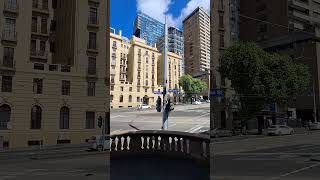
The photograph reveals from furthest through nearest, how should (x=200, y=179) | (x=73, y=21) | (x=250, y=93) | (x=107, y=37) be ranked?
(x=250, y=93) < (x=73, y=21) < (x=107, y=37) < (x=200, y=179)

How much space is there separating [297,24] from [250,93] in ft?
168

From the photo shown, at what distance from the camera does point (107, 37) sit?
817cm

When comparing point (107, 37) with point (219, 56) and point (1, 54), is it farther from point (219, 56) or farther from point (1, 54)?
point (1, 54)

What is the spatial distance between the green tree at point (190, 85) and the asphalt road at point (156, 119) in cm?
30

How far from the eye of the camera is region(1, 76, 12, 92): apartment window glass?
39.1 m

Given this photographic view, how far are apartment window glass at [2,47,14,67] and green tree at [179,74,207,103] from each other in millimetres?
33508

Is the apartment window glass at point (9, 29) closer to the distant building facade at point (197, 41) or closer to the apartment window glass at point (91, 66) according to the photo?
the apartment window glass at point (91, 66)

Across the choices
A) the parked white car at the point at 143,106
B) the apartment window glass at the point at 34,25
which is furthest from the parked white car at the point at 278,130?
the parked white car at the point at 143,106

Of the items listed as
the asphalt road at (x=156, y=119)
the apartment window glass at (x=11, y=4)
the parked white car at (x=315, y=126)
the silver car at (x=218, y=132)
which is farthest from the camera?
the parked white car at (x=315, y=126)

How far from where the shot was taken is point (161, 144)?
24.2 ft

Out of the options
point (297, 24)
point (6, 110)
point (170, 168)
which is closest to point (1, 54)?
point (6, 110)

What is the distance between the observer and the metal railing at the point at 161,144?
710 cm

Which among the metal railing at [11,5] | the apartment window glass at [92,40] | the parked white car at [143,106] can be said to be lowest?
the parked white car at [143,106]

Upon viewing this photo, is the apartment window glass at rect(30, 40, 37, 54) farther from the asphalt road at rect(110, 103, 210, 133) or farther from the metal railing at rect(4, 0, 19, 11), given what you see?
the asphalt road at rect(110, 103, 210, 133)
